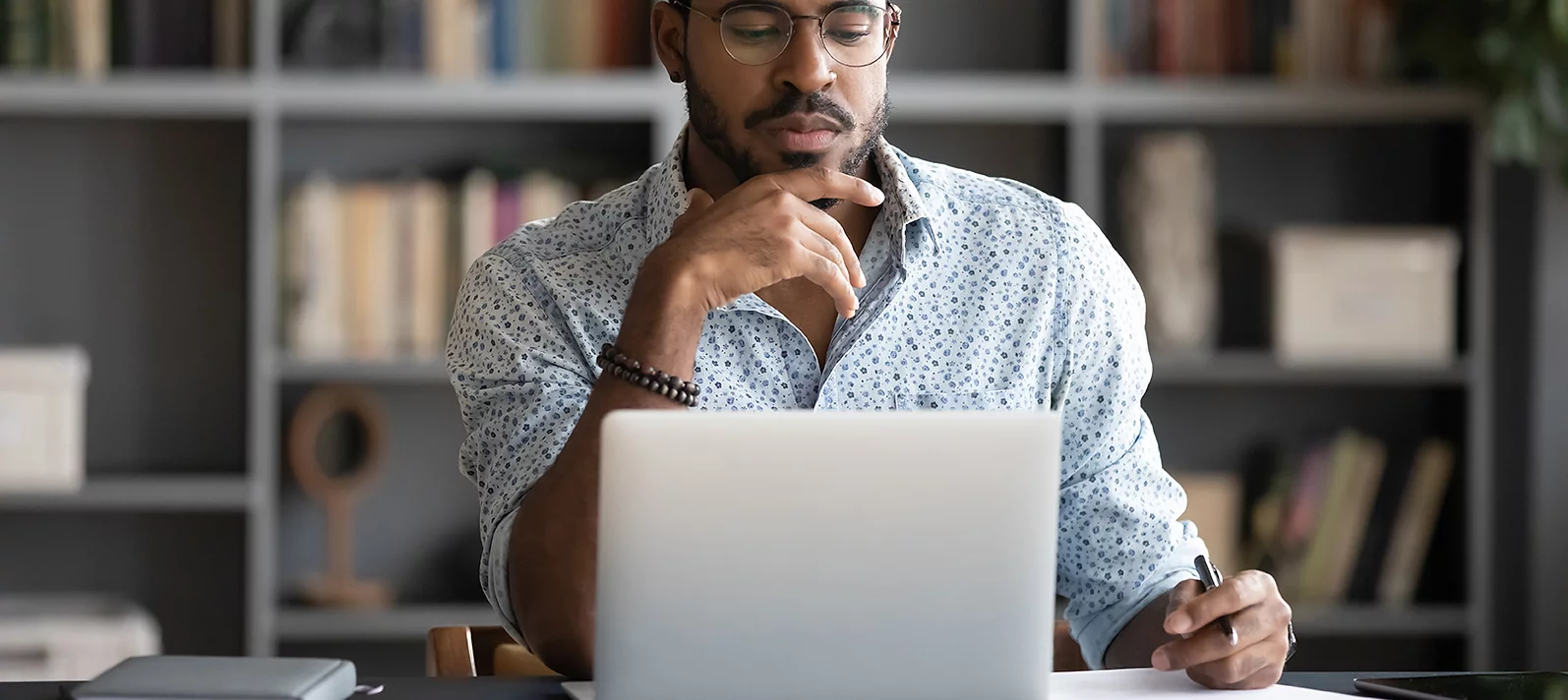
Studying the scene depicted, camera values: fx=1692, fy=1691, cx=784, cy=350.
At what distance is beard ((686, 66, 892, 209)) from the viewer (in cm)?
151

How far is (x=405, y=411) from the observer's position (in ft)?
10.1

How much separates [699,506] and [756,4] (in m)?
0.70

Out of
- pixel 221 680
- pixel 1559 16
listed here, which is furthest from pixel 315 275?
pixel 1559 16

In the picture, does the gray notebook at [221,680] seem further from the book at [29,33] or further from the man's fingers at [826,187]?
the book at [29,33]

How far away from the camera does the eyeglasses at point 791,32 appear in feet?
4.89

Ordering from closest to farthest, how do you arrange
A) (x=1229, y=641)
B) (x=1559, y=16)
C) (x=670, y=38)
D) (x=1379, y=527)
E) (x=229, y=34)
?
(x=1229, y=641) < (x=670, y=38) < (x=1559, y=16) < (x=229, y=34) < (x=1379, y=527)

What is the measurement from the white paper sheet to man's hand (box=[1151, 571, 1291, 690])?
1cm

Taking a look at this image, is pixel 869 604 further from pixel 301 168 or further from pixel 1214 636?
pixel 301 168

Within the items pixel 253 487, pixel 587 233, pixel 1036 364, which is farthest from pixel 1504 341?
pixel 253 487

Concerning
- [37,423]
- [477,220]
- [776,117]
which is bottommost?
[37,423]

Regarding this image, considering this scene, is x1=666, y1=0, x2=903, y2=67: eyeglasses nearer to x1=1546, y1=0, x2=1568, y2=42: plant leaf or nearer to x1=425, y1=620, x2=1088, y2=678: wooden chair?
x1=425, y1=620, x2=1088, y2=678: wooden chair

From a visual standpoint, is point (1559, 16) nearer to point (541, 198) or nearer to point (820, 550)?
point (541, 198)

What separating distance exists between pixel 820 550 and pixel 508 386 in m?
0.64

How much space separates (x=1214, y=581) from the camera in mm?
1213
